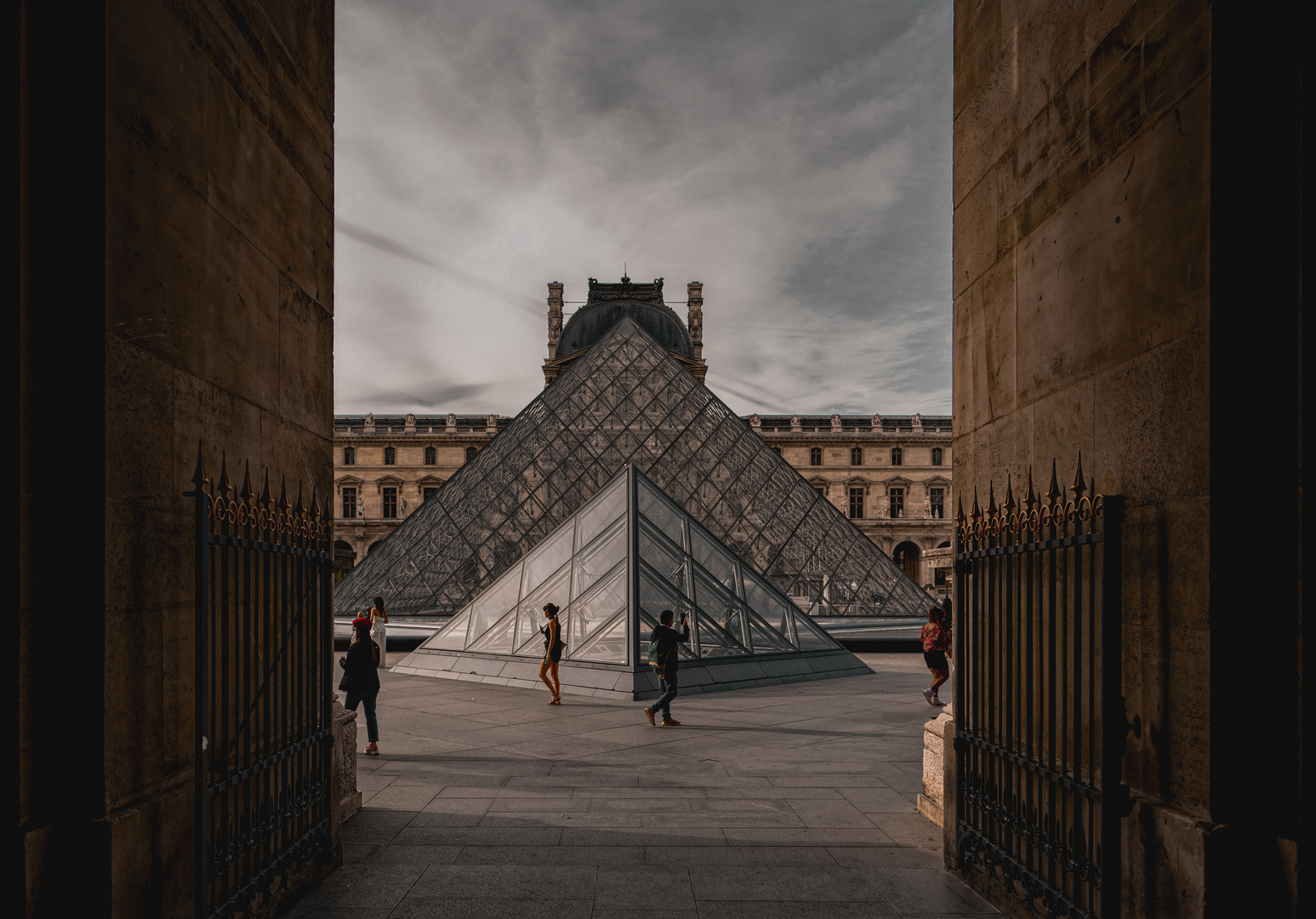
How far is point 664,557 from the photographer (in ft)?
37.7

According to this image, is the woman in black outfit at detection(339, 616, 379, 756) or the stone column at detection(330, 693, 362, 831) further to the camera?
the woman in black outfit at detection(339, 616, 379, 756)

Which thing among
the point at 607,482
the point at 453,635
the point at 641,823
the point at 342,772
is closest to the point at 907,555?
the point at 607,482

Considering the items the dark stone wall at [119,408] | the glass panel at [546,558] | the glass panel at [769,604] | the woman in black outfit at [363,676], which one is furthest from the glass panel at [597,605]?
the dark stone wall at [119,408]

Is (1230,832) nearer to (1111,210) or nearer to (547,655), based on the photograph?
(1111,210)

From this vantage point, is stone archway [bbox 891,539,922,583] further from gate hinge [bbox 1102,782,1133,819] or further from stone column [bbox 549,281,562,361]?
gate hinge [bbox 1102,782,1133,819]

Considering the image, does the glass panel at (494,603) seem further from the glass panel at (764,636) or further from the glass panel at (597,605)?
the glass panel at (764,636)

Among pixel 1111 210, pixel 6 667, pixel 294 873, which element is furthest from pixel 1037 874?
pixel 6 667

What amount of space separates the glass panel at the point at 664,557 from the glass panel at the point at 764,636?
91 centimetres

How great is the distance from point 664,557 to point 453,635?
3189 mm

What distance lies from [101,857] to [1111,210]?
3539mm

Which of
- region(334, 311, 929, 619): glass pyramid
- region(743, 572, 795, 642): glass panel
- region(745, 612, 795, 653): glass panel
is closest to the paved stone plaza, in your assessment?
region(745, 612, 795, 653): glass panel

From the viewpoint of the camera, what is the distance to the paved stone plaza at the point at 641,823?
3.68m

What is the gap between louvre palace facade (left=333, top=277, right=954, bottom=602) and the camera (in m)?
55.7

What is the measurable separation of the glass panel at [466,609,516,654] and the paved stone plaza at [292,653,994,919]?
311cm
